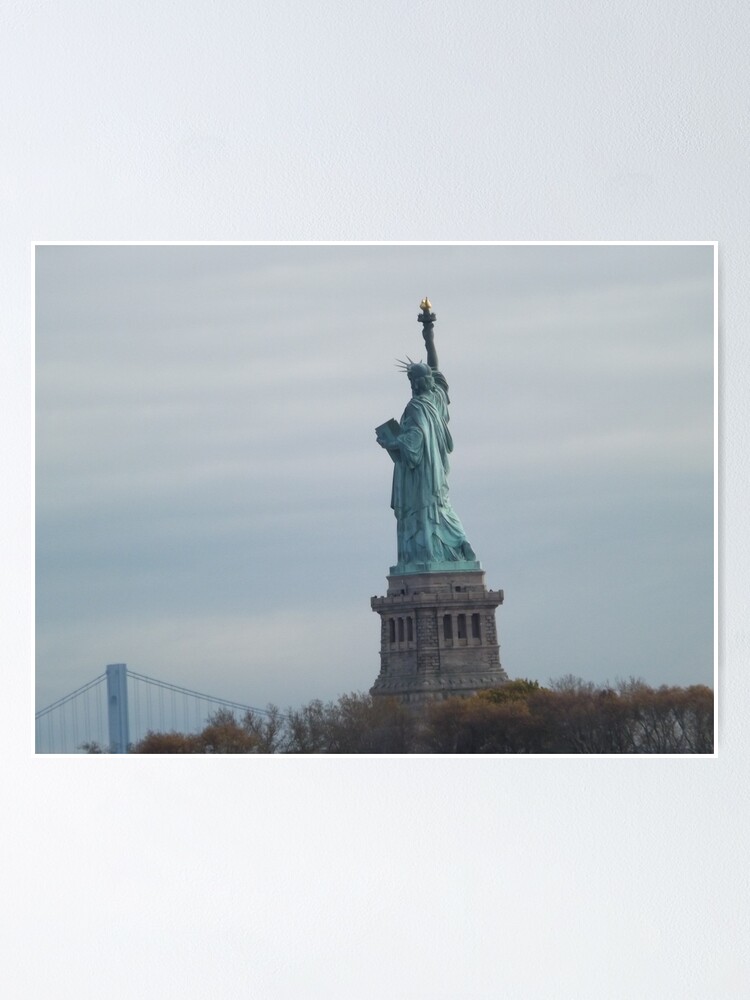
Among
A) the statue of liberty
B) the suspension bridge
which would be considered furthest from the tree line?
the statue of liberty

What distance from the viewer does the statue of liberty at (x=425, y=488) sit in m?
4.33

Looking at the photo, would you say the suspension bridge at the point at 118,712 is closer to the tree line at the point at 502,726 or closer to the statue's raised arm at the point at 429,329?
the tree line at the point at 502,726

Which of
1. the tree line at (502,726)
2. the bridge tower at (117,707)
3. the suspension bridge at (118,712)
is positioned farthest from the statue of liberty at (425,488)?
the bridge tower at (117,707)

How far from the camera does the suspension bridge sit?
4.25 m

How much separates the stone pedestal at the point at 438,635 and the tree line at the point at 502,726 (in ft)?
0.25

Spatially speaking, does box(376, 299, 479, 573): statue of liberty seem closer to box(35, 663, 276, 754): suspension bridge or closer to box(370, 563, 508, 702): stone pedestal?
box(370, 563, 508, 702): stone pedestal

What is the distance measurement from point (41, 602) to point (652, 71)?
2558mm

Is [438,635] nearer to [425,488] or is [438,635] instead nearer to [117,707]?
[425,488]

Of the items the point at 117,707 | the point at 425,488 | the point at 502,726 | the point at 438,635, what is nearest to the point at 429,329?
the point at 425,488

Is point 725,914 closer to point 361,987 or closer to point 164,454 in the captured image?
point 361,987

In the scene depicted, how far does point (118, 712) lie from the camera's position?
14.0 ft

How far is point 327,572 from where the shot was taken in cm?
432

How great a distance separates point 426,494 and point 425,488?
0.02 m

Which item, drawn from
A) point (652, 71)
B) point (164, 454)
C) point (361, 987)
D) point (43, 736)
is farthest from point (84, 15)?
point (361, 987)
